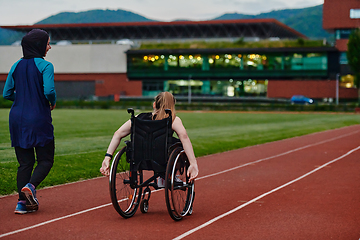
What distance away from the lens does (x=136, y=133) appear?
20.3 ft

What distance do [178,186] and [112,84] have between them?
77.4m

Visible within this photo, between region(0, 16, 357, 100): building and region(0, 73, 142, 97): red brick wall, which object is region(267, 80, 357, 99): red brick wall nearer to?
region(0, 16, 357, 100): building

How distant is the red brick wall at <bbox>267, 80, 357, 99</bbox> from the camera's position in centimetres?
7156

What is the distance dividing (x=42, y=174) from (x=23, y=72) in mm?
1297

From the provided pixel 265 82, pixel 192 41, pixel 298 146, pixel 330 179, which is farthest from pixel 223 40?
pixel 330 179

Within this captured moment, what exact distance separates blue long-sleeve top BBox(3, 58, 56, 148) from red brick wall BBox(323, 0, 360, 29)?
73369 millimetres

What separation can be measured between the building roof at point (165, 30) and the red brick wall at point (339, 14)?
405 inches

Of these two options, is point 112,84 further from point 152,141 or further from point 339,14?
point 152,141

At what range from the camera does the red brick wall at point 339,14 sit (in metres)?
73.9

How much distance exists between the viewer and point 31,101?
629 centimetres

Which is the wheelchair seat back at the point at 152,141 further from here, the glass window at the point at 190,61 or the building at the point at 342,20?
the glass window at the point at 190,61

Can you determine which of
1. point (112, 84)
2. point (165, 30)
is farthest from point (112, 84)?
point (165, 30)

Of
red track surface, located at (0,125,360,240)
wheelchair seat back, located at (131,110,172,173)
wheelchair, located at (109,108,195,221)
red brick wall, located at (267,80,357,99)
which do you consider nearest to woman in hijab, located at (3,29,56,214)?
red track surface, located at (0,125,360,240)

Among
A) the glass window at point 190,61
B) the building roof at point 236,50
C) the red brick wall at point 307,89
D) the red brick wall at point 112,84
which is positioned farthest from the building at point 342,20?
the red brick wall at point 112,84
